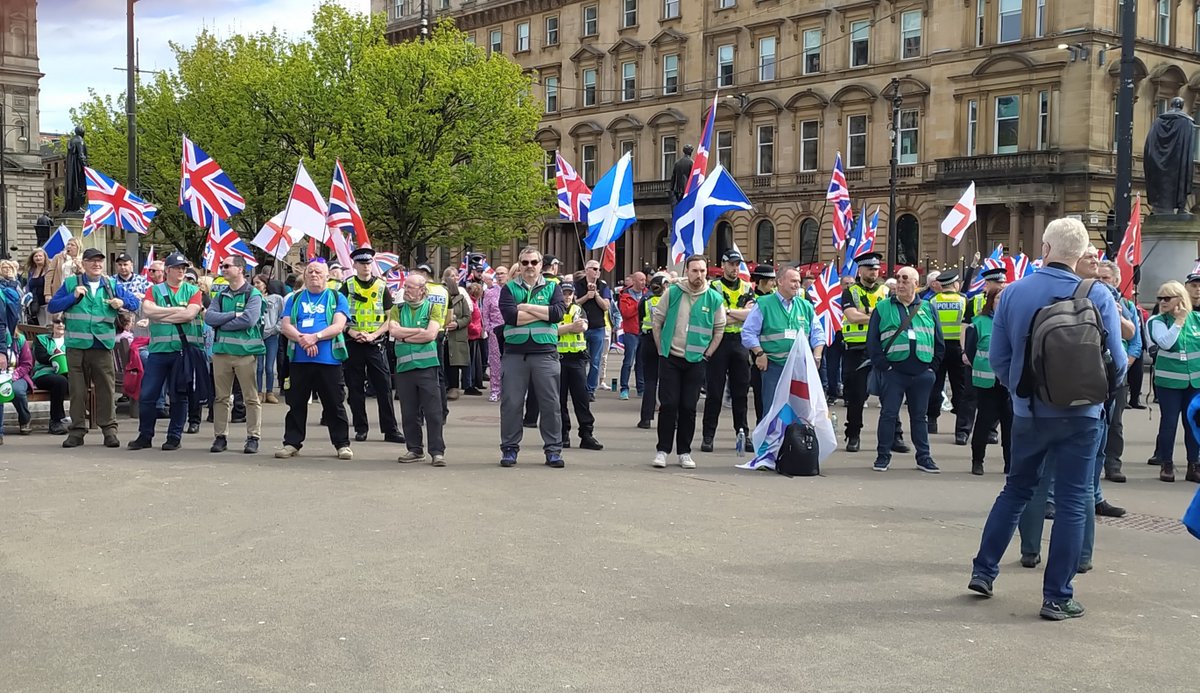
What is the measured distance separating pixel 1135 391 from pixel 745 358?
6.00 m

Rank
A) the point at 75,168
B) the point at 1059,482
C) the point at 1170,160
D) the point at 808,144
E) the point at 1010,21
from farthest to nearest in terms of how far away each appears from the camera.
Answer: the point at 808,144, the point at 1010,21, the point at 75,168, the point at 1170,160, the point at 1059,482

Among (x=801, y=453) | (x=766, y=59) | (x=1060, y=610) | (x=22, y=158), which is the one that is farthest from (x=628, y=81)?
(x=1060, y=610)

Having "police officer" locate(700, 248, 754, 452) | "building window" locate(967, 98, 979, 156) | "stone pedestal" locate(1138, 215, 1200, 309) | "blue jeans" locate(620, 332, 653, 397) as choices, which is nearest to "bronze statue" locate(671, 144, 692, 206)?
"blue jeans" locate(620, 332, 653, 397)

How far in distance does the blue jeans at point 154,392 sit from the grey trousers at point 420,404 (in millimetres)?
2260

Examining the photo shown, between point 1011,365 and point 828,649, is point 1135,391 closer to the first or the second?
point 1011,365

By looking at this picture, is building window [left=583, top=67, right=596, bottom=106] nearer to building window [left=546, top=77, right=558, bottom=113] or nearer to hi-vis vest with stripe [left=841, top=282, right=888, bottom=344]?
building window [left=546, top=77, right=558, bottom=113]

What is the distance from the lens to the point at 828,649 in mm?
5691

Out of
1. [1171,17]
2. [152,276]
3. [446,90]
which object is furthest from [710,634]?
[1171,17]

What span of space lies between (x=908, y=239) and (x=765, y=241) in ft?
26.3

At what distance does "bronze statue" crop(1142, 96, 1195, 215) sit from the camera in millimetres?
23016

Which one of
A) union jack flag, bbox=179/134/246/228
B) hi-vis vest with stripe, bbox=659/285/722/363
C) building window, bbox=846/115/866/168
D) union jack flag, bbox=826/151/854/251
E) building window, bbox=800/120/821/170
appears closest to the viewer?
hi-vis vest with stripe, bbox=659/285/722/363

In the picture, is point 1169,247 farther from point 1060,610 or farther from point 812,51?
point 812,51

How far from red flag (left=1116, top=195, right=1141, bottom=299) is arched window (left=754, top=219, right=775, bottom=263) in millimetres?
36976

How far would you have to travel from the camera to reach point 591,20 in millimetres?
62688
